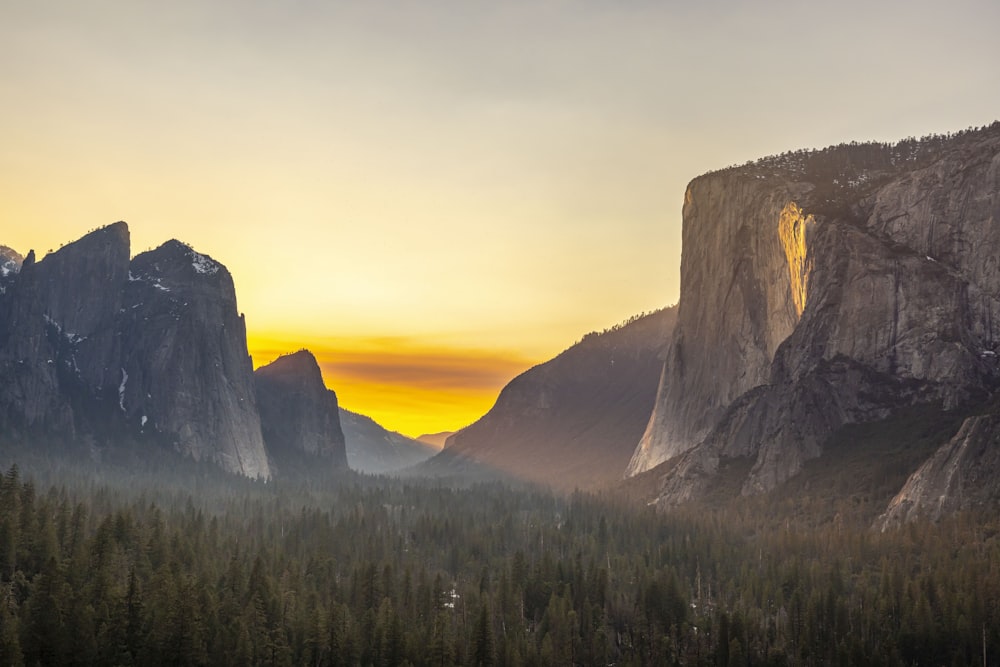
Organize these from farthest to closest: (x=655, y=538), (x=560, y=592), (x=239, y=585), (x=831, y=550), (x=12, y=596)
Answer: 1. (x=655, y=538)
2. (x=831, y=550)
3. (x=560, y=592)
4. (x=239, y=585)
5. (x=12, y=596)

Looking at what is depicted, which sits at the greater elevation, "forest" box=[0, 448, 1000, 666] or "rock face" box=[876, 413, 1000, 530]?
"rock face" box=[876, 413, 1000, 530]

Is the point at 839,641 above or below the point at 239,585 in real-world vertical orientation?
below

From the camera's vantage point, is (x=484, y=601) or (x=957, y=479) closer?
(x=484, y=601)

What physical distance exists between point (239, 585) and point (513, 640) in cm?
3623

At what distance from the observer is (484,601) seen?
128 metres

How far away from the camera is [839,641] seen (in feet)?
419

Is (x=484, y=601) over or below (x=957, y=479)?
below

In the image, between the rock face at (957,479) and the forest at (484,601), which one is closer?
the forest at (484,601)

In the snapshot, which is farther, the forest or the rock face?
the rock face

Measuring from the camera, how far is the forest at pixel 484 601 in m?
106

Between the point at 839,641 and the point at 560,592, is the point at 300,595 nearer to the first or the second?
the point at 560,592

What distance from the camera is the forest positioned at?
105750mm

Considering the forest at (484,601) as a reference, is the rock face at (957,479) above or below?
above

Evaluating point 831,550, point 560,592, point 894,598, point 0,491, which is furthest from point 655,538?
point 0,491
